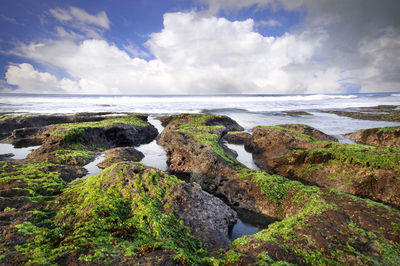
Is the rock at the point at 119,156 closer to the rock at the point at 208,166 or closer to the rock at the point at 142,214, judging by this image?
the rock at the point at 208,166

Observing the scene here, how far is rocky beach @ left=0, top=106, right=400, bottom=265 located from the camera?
3.55m

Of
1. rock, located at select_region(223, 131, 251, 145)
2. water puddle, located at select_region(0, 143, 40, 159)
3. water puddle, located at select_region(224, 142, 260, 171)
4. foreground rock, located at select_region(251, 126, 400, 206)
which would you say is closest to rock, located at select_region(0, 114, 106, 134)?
water puddle, located at select_region(0, 143, 40, 159)

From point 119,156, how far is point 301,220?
9096 millimetres

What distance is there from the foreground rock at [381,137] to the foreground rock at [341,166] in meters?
7.65

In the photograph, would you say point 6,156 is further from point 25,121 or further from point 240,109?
point 240,109

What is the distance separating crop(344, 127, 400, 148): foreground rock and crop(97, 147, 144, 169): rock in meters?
18.9

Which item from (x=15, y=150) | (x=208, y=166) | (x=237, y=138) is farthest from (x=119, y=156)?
(x=237, y=138)

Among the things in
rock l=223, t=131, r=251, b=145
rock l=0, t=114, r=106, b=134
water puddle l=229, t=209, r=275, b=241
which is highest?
rock l=0, t=114, r=106, b=134

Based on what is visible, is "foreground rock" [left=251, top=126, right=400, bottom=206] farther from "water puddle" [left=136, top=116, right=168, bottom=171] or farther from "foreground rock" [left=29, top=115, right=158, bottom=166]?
"foreground rock" [left=29, top=115, right=158, bottom=166]

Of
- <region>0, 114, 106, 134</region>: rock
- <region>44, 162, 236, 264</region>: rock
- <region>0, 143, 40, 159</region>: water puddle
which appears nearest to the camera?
<region>44, 162, 236, 264</region>: rock

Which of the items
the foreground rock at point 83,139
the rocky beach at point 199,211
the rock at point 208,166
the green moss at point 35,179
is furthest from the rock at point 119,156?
the green moss at point 35,179

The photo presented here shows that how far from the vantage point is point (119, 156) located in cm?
1053

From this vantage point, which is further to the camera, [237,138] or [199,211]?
[237,138]

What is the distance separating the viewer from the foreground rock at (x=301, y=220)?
3.83 m
